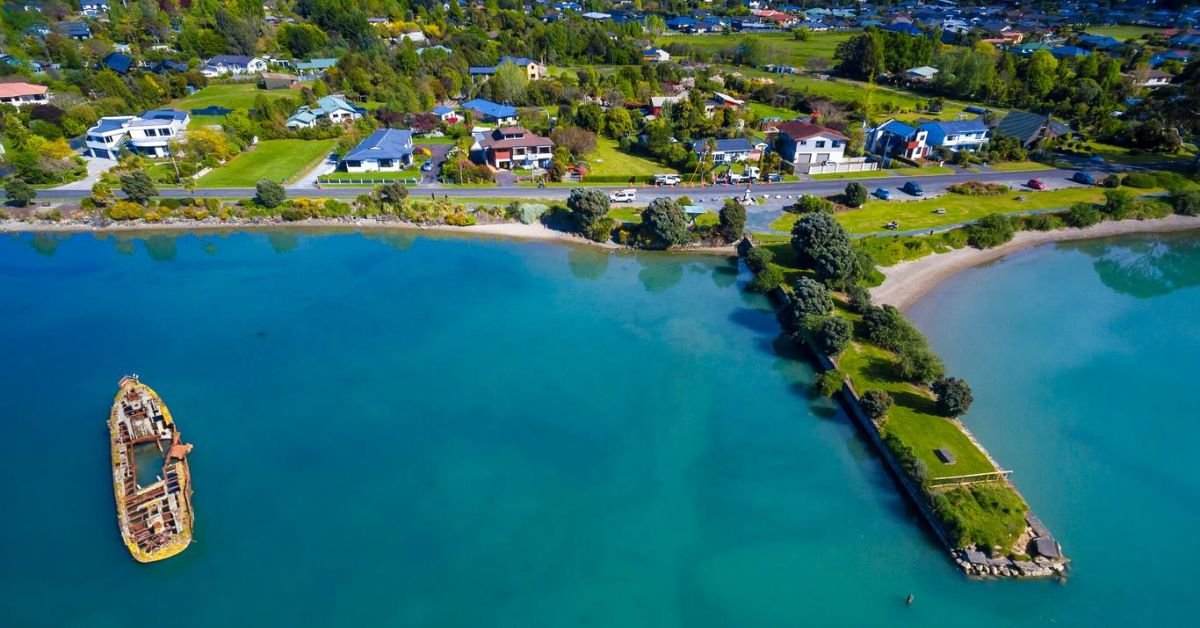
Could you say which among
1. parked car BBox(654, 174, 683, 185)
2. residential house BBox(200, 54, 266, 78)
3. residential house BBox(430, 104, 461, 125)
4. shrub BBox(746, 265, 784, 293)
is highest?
residential house BBox(200, 54, 266, 78)

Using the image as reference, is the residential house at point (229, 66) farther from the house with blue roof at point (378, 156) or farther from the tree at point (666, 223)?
the tree at point (666, 223)

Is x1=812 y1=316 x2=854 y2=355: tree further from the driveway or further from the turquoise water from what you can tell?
the driveway

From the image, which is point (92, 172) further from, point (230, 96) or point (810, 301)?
point (810, 301)

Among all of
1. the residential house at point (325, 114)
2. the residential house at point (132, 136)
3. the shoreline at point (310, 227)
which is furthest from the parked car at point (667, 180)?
the residential house at point (132, 136)

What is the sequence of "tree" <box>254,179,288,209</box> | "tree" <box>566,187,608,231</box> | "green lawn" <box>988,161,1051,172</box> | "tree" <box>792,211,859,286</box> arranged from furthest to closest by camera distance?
1. "green lawn" <box>988,161,1051,172</box>
2. "tree" <box>254,179,288,209</box>
3. "tree" <box>566,187,608,231</box>
4. "tree" <box>792,211,859,286</box>

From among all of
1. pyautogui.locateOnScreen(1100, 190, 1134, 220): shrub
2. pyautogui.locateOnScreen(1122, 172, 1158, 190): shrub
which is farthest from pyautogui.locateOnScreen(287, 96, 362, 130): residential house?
pyautogui.locateOnScreen(1122, 172, 1158, 190): shrub

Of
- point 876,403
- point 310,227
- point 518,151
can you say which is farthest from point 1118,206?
point 310,227
